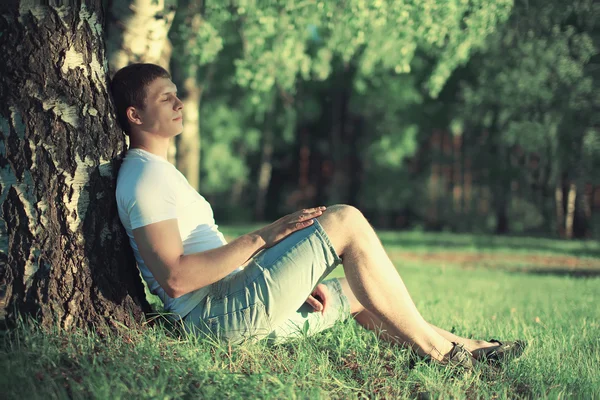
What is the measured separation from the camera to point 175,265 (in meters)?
3.34

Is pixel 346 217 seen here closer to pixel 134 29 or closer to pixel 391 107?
pixel 134 29

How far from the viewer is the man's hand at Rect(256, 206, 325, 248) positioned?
142 inches

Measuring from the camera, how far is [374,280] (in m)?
3.63

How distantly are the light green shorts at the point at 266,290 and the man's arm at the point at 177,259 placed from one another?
0.15 meters

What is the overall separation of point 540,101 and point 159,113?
16.0 meters

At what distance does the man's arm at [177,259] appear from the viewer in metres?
3.34

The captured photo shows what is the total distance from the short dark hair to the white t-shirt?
0.25m

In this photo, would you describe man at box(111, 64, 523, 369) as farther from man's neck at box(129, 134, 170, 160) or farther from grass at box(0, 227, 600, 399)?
grass at box(0, 227, 600, 399)

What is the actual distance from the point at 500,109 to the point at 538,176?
14.8ft

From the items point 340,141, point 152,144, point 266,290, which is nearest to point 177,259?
point 266,290

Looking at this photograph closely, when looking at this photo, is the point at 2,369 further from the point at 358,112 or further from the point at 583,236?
the point at 358,112

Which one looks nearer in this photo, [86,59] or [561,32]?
[86,59]

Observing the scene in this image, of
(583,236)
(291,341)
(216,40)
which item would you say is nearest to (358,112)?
(583,236)

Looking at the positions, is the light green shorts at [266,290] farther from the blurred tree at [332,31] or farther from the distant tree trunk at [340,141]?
the distant tree trunk at [340,141]
